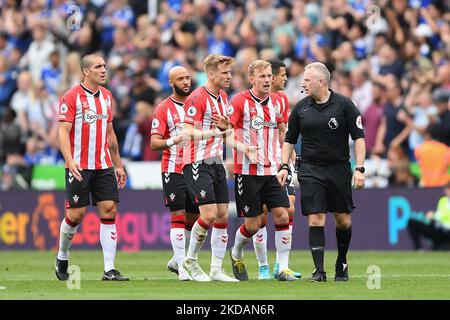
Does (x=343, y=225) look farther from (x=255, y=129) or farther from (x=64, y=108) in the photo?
(x=64, y=108)

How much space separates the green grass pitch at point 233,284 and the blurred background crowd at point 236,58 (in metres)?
3.51

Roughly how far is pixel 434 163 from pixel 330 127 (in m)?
8.82

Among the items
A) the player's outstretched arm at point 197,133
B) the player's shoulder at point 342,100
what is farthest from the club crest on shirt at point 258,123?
the player's shoulder at point 342,100

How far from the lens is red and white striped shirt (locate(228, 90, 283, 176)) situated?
625 inches

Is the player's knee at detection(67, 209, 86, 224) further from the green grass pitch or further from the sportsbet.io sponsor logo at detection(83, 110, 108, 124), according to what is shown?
A: the sportsbet.io sponsor logo at detection(83, 110, 108, 124)

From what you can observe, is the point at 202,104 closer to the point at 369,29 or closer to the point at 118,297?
the point at 118,297

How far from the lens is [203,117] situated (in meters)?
15.6

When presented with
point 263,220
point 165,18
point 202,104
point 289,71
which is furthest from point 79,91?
point 165,18

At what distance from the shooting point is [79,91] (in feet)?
53.0

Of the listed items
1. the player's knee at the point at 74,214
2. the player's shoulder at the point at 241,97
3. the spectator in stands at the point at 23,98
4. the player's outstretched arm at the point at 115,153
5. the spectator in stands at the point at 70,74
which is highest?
the spectator in stands at the point at 70,74

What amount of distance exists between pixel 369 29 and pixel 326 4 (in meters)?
1.32

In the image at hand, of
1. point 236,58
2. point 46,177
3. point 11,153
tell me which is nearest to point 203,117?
point 46,177

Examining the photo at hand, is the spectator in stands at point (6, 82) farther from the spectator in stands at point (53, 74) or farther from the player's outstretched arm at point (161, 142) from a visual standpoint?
the player's outstretched arm at point (161, 142)

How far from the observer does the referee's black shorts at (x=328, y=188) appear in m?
15.2
